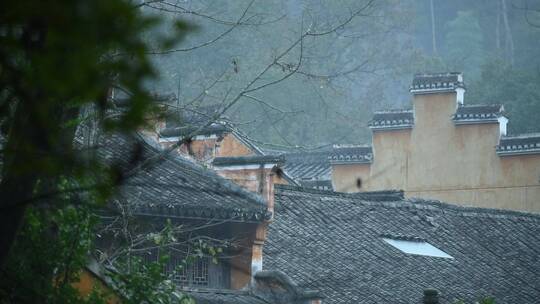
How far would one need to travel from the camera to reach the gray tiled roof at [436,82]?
28.7 m

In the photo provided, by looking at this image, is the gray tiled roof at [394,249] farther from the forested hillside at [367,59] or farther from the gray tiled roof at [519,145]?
the forested hillside at [367,59]

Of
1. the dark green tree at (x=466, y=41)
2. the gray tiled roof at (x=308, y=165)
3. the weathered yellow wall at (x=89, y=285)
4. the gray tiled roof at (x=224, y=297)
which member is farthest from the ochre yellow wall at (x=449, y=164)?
the weathered yellow wall at (x=89, y=285)

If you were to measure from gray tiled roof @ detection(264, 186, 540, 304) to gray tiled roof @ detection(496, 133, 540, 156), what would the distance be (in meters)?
3.32

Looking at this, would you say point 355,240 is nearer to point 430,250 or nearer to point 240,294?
point 430,250

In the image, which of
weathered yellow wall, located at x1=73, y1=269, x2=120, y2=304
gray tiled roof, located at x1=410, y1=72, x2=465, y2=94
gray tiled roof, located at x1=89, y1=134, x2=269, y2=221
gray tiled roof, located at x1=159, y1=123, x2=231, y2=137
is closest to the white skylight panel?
gray tiled roof, located at x1=89, y1=134, x2=269, y2=221

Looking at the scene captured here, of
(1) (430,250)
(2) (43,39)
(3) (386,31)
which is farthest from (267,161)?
(3) (386,31)

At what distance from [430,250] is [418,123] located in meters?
7.77

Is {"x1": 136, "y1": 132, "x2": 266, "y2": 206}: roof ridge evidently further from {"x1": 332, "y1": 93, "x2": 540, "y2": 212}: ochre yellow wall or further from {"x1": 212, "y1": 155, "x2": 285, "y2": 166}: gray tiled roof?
{"x1": 332, "y1": 93, "x2": 540, "y2": 212}: ochre yellow wall

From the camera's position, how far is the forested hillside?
3250cm

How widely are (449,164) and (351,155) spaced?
221 cm

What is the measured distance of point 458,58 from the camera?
46.8 metres

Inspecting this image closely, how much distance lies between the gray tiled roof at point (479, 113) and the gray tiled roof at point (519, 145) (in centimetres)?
53

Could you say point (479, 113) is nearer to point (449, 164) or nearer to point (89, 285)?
point (449, 164)

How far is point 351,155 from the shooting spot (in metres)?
29.2
